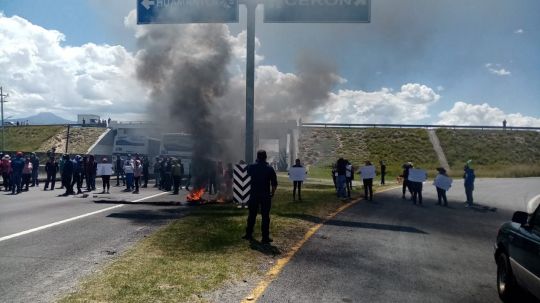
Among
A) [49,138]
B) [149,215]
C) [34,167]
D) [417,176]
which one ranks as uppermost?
[49,138]

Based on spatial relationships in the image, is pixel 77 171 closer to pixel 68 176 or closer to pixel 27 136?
pixel 68 176

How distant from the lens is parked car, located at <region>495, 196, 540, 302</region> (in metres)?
4.74

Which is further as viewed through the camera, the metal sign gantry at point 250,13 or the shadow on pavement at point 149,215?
the metal sign gantry at point 250,13

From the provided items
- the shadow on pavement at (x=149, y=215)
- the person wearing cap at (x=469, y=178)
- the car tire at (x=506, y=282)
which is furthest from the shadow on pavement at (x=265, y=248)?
the person wearing cap at (x=469, y=178)

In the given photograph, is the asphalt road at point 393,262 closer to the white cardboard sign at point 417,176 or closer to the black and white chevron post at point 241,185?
the black and white chevron post at point 241,185

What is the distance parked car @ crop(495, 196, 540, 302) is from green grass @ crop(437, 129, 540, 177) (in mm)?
40966

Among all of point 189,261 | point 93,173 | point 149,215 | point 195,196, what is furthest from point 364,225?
point 93,173

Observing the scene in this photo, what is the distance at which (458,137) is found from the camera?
57.0 metres

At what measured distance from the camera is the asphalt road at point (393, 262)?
5.89 m

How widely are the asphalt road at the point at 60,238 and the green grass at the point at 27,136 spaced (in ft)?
155

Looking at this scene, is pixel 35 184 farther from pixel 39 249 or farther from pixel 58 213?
pixel 39 249

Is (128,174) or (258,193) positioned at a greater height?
(258,193)

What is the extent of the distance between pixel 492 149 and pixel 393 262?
51828 millimetres

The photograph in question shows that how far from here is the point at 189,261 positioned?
711 centimetres
